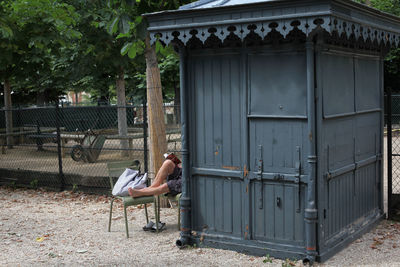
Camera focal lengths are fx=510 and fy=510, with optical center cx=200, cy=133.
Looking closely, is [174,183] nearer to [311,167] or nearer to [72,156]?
[311,167]

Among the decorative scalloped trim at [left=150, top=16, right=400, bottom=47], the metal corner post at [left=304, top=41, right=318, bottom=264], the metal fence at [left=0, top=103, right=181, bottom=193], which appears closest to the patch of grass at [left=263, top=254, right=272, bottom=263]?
the metal corner post at [left=304, top=41, right=318, bottom=264]

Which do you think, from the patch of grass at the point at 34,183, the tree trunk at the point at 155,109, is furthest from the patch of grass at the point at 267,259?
the patch of grass at the point at 34,183

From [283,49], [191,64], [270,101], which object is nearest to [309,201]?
[270,101]

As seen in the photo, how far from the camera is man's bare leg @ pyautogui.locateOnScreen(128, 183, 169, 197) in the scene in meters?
7.42

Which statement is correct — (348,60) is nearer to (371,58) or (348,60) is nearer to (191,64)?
(371,58)

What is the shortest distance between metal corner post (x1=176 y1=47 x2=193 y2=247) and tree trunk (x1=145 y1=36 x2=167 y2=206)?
90.5 inches

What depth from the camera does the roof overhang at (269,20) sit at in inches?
214

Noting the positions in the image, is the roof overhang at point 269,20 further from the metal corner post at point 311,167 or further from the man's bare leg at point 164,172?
the man's bare leg at point 164,172

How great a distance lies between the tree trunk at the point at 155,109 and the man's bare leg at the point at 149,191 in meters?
1.57

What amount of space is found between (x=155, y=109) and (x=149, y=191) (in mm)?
1983

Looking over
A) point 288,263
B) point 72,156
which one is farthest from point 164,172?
point 72,156

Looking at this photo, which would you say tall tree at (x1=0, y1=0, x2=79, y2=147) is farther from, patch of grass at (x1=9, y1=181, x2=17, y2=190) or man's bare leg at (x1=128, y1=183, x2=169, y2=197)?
man's bare leg at (x1=128, y1=183, x2=169, y2=197)

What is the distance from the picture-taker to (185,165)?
22.4 feet

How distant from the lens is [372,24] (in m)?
6.43
